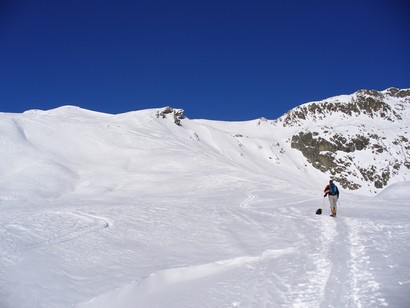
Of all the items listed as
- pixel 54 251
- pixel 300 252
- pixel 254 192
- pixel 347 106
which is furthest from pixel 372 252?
pixel 347 106

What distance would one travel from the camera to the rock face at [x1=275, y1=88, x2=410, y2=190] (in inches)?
3730

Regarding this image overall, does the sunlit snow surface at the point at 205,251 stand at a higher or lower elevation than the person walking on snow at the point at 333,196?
lower

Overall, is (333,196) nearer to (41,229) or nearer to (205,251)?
(205,251)

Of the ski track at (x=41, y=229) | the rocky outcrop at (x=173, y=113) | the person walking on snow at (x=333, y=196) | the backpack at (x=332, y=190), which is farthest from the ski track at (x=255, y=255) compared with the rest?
the rocky outcrop at (x=173, y=113)

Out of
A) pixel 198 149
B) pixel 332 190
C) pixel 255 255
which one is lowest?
pixel 255 255

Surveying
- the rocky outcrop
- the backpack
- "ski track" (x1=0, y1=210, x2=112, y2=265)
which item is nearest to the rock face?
the rocky outcrop

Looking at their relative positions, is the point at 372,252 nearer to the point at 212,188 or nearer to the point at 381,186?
the point at 212,188

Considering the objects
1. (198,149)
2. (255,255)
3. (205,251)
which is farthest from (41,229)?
(198,149)

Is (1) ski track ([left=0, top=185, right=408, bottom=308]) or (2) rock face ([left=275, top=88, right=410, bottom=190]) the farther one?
(2) rock face ([left=275, top=88, right=410, bottom=190])

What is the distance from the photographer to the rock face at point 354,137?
311 feet

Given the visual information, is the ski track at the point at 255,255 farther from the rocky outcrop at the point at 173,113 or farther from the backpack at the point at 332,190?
the rocky outcrop at the point at 173,113

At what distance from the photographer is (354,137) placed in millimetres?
102688

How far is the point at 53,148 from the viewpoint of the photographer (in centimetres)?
3366

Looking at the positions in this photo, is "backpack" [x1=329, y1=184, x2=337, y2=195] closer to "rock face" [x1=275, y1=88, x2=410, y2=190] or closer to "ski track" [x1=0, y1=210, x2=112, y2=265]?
"ski track" [x1=0, y1=210, x2=112, y2=265]
